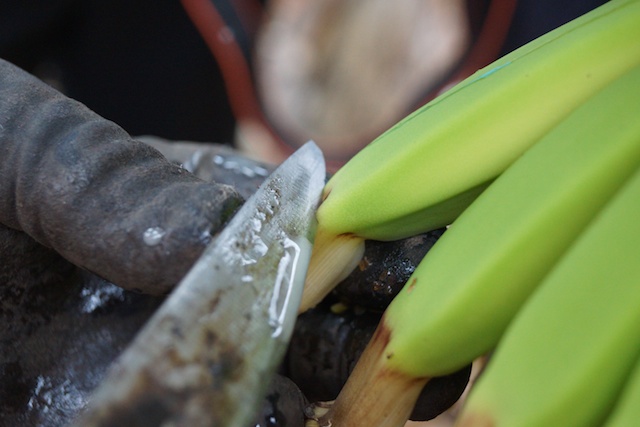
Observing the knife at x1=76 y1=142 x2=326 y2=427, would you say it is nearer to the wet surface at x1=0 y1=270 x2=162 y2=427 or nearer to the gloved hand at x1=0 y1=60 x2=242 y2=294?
the gloved hand at x1=0 y1=60 x2=242 y2=294

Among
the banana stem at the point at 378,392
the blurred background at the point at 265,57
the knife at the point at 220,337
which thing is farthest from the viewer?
the blurred background at the point at 265,57

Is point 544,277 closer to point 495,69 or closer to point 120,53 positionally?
point 495,69

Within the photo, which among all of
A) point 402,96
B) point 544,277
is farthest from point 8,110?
point 402,96

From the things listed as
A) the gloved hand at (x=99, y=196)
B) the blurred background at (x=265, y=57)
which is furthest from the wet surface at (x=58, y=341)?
the blurred background at (x=265, y=57)

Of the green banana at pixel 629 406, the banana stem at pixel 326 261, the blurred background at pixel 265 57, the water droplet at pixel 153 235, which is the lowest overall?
the blurred background at pixel 265 57

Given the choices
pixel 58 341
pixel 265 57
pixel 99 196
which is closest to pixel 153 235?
pixel 99 196

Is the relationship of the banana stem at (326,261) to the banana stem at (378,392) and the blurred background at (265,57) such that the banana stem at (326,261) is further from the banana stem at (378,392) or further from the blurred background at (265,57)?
the blurred background at (265,57)
